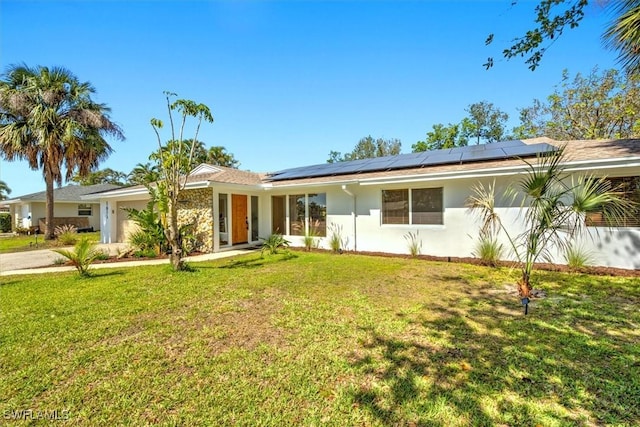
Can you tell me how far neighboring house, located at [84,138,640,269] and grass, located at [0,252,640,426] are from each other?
10.2ft

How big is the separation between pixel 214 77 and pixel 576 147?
1380 centimetres

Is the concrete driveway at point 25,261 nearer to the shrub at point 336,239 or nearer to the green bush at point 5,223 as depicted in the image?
A: the shrub at point 336,239

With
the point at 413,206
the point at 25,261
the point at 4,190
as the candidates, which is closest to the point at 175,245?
the point at 25,261

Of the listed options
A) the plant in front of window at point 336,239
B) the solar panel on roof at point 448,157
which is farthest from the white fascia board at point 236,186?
the plant in front of window at point 336,239

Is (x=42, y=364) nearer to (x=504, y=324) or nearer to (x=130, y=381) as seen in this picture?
(x=130, y=381)

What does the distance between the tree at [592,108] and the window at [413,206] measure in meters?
18.6

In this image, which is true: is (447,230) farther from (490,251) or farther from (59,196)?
(59,196)

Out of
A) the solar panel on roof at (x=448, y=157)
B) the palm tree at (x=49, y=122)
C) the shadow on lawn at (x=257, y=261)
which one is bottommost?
the shadow on lawn at (x=257, y=261)

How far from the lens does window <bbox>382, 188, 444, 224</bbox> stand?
34.3ft

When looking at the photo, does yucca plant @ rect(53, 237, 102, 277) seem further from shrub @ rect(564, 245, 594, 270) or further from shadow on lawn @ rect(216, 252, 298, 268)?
shrub @ rect(564, 245, 594, 270)

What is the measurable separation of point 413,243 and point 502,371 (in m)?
7.69

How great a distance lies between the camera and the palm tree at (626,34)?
5.84 metres

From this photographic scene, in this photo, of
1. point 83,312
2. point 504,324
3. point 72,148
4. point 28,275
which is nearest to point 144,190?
point 72,148

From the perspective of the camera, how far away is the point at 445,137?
101 feet
